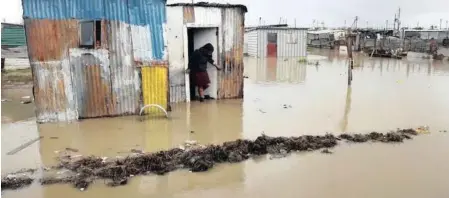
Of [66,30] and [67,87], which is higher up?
[66,30]

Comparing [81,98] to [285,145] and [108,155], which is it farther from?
[285,145]

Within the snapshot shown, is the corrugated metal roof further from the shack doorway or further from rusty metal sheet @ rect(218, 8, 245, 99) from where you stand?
rusty metal sheet @ rect(218, 8, 245, 99)

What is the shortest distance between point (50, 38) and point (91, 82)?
148 centimetres

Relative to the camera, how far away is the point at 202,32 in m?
13.1

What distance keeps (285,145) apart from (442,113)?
249 inches

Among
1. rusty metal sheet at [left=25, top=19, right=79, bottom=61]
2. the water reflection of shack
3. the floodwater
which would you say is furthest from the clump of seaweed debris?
the water reflection of shack

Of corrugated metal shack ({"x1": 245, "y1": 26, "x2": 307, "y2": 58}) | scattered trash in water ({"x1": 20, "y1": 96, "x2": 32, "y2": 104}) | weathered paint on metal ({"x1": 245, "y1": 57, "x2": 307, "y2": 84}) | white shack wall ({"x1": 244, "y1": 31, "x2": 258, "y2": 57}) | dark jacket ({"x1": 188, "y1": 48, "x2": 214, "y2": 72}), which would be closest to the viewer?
dark jacket ({"x1": 188, "y1": 48, "x2": 214, "y2": 72})

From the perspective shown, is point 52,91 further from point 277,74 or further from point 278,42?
point 278,42

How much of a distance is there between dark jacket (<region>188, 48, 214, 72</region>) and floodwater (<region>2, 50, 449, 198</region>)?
121 centimetres

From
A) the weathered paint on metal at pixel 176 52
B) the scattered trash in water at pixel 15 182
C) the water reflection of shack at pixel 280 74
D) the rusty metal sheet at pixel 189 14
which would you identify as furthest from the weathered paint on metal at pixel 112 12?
the water reflection of shack at pixel 280 74

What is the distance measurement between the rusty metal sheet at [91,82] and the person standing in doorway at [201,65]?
308 cm

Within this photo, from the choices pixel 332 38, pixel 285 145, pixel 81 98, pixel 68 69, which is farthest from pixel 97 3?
pixel 332 38

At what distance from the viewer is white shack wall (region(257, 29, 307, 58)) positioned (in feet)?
106

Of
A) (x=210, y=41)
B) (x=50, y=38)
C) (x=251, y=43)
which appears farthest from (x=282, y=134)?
(x=251, y=43)
